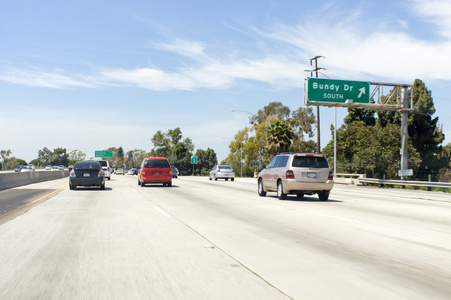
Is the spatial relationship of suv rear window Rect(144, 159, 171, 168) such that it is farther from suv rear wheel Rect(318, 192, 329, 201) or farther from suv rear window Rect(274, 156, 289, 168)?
suv rear wheel Rect(318, 192, 329, 201)

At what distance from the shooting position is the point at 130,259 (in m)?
6.71

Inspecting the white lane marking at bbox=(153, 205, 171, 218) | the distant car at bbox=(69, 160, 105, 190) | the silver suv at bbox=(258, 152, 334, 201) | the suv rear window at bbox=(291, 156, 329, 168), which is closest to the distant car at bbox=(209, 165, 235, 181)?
the distant car at bbox=(69, 160, 105, 190)

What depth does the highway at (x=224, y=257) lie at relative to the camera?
507 centimetres

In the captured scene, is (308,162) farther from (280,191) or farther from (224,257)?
(224,257)

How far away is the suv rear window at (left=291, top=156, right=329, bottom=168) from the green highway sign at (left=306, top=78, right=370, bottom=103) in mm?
17630

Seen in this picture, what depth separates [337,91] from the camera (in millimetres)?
35188

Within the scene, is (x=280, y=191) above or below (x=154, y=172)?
below

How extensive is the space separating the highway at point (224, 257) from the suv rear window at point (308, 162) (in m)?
5.27

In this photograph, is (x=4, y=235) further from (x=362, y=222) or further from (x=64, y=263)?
(x=362, y=222)

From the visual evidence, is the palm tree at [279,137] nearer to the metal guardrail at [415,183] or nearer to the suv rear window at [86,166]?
the metal guardrail at [415,183]

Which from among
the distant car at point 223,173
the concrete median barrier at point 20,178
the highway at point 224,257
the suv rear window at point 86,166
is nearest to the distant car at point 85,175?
the suv rear window at point 86,166

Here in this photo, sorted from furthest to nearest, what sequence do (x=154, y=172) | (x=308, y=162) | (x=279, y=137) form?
(x=279, y=137), (x=154, y=172), (x=308, y=162)

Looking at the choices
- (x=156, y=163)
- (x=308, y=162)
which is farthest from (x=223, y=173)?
(x=308, y=162)

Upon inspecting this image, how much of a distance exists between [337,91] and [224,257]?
30243 mm
